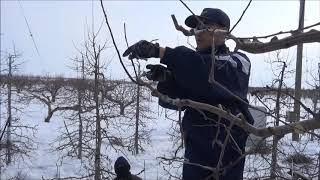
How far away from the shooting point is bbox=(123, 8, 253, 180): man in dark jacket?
2.10 metres

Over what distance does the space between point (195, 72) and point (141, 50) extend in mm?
293

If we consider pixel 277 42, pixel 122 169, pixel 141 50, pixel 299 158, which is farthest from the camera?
pixel 122 169

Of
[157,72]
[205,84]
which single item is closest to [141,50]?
[157,72]

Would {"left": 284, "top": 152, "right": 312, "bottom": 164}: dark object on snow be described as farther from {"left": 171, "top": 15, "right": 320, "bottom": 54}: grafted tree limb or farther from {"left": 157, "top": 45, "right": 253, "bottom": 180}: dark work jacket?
{"left": 171, "top": 15, "right": 320, "bottom": 54}: grafted tree limb

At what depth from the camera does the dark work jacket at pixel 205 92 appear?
6.92 ft

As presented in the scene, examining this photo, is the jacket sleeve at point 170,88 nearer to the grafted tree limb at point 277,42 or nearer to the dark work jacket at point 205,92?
the dark work jacket at point 205,92

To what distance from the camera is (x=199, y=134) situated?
90.9 inches

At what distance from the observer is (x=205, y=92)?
2.15m

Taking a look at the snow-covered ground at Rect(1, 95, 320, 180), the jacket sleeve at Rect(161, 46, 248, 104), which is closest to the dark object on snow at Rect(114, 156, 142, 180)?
the jacket sleeve at Rect(161, 46, 248, 104)

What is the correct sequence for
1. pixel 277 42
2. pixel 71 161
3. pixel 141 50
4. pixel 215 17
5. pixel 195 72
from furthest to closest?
pixel 71 161 → pixel 215 17 → pixel 195 72 → pixel 141 50 → pixel 277 42

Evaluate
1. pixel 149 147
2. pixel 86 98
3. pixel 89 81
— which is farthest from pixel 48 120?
pixel 86 98

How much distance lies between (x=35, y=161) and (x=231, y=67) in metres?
12.2

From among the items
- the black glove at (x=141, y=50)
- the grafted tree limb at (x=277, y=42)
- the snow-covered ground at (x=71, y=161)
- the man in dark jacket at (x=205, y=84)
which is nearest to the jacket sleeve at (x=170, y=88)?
the man in dark jacket at (x=205, y=84)

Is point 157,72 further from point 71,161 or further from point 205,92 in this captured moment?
point 71,161
